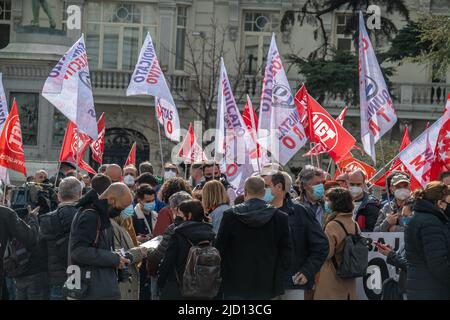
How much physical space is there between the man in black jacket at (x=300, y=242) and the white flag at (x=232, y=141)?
578 centimetres

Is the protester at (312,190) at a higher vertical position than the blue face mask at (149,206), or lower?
higher

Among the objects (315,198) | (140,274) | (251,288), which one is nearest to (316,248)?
(251,288)

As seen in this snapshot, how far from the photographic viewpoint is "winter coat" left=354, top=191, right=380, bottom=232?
1416cm

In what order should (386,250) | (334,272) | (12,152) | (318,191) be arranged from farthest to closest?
(12,152)
(318,191)
(386,250)
(334,272)

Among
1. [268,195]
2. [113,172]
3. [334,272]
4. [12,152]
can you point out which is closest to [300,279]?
[334,272]

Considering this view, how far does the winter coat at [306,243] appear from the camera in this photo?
1132 centimetres

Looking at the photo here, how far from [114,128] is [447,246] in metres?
30.7

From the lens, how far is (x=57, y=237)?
11656 millimetres

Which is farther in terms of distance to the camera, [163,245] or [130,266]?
[130,266]

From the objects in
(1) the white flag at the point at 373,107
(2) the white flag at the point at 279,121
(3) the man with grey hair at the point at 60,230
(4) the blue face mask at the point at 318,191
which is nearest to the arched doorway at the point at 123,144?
(2) the white flag at the point at 279,121

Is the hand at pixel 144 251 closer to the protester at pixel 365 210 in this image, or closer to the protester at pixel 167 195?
the protester at pixel 167 195

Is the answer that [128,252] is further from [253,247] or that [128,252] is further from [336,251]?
[336,251]

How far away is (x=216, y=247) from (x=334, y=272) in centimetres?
128

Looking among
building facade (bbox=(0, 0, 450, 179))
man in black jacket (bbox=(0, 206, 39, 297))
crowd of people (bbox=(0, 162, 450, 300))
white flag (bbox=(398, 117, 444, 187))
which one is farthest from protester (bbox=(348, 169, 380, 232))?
building facade (bbox=(0, 0, 450, 179))
